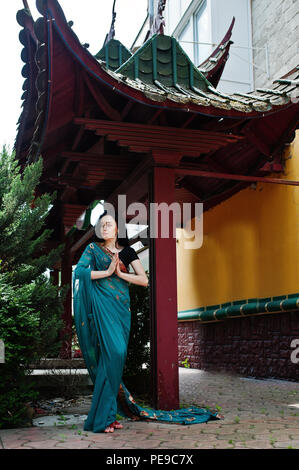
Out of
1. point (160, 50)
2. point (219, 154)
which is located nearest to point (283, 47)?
point (219, 154)

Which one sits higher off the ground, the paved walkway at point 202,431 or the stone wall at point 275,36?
the stone wall at point 275,36

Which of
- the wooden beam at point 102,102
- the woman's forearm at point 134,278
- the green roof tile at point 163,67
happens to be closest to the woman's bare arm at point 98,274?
the woman's forearm at point 134,278

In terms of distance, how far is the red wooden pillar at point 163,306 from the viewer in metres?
5.36

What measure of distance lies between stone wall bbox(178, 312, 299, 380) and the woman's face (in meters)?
3.64

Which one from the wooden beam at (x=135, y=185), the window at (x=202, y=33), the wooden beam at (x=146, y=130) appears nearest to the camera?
the wooden beam at (x=146, y=130)

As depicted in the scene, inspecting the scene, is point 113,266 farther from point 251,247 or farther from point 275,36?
point 275,36

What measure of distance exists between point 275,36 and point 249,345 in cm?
611

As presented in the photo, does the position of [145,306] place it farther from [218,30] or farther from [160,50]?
[218,30]

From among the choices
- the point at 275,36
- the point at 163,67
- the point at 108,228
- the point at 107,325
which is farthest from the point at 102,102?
the point at 275,36

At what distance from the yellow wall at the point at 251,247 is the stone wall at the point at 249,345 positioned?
1.44 ft

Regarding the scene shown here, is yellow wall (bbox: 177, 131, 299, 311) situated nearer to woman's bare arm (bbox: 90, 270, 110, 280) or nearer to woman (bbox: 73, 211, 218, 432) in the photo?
woman (bbox: 73, 211, 218, 432)

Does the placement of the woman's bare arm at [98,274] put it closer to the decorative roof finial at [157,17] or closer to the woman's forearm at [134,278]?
the woman's forearm at [134,278]

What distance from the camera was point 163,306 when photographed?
547 centimetres
